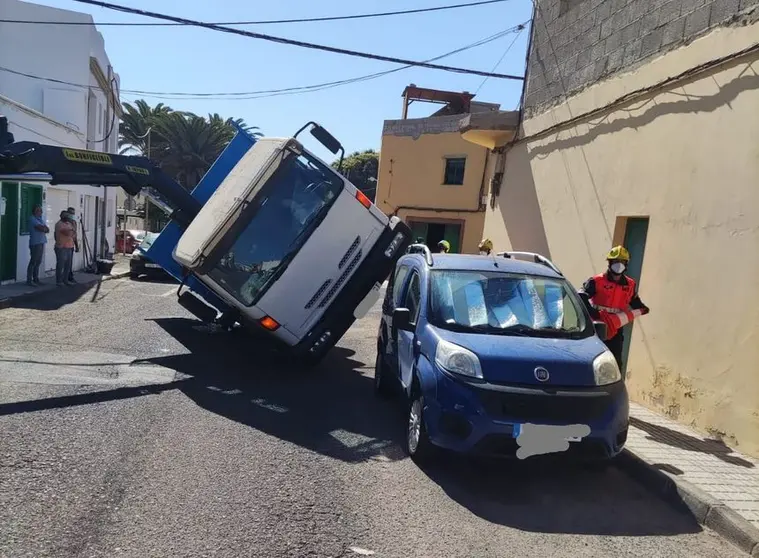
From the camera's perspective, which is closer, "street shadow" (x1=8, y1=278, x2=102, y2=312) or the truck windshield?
the truck windshield

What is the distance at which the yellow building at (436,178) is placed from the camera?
2291 centimetres

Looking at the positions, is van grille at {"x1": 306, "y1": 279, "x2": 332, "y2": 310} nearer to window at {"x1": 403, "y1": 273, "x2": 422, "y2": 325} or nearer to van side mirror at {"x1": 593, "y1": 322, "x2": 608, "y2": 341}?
A: window at {"x1": 403, "y1": 273, "x2": 422, "y2": 325}

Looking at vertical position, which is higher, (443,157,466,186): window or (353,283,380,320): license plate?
(443,157,466,186): window

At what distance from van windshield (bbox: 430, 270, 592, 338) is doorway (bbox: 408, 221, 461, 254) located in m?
17.6

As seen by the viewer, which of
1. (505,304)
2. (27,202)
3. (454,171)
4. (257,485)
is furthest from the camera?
(454,171)

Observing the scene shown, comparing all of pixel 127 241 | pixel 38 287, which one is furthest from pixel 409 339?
pixel 127 241

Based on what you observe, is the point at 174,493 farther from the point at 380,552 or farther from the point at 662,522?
the point at 662,522

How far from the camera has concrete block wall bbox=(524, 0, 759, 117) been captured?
6812 millimetres

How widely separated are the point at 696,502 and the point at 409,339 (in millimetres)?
2546

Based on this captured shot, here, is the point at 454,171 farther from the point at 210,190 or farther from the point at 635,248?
the point at 635,248

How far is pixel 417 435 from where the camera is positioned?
4.97 m

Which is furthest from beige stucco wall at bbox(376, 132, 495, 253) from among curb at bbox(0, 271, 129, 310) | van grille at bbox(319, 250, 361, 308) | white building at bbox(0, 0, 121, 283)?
van grille at bbox(319, 250, 361, 308)

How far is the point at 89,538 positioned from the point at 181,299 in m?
5.81

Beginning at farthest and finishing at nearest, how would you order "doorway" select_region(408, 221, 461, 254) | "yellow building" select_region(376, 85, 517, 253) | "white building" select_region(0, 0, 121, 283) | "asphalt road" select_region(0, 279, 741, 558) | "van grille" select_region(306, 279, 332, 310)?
"doorway" select_region(408, 221, 461, 254) → "yellow building" select_region(376, 85, 517, 253) → "white building" select_region(0, 0, 121, 283) → "van grille" select_region(306, 279, 332, 310) → "asphalt road" select_region(0, 279, 741, 558)
